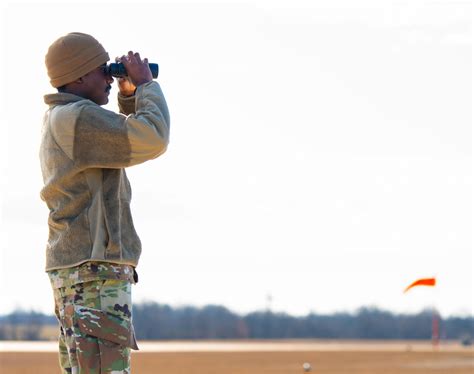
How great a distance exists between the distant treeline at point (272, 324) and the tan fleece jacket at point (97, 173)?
60.7 meters

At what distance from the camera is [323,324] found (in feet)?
271

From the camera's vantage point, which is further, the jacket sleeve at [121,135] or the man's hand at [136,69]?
the man's hand at [136,69]

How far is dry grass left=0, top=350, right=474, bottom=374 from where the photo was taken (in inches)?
964

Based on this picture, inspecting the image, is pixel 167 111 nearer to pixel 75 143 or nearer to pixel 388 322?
pixel 75 143

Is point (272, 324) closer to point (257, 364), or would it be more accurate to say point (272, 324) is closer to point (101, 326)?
point (257, 364)

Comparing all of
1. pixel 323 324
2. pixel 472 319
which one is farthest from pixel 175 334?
pixel 472 319

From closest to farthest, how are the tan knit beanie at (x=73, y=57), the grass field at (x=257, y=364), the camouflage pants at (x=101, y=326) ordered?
the camouflage pants at (x=101, y=326) < the tan knit beanie at (x=73, y=57) < the grass field at (x=257, y=364)

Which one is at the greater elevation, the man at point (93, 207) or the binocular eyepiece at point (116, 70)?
the binocular eyepiece at point (116, 70)

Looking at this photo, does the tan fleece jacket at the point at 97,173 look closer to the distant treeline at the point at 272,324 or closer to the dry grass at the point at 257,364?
the dry grass at the point at 257,364

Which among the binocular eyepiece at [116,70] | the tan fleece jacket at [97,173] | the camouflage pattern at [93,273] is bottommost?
the camouflage pattern at [93,273]

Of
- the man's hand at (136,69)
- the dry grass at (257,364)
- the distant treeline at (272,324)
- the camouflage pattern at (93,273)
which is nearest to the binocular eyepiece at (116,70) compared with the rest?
the man's hand at (136,69)

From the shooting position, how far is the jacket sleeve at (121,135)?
426cm

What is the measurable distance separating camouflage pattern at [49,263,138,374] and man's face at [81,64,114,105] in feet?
2.23

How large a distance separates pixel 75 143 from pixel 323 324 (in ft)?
260
